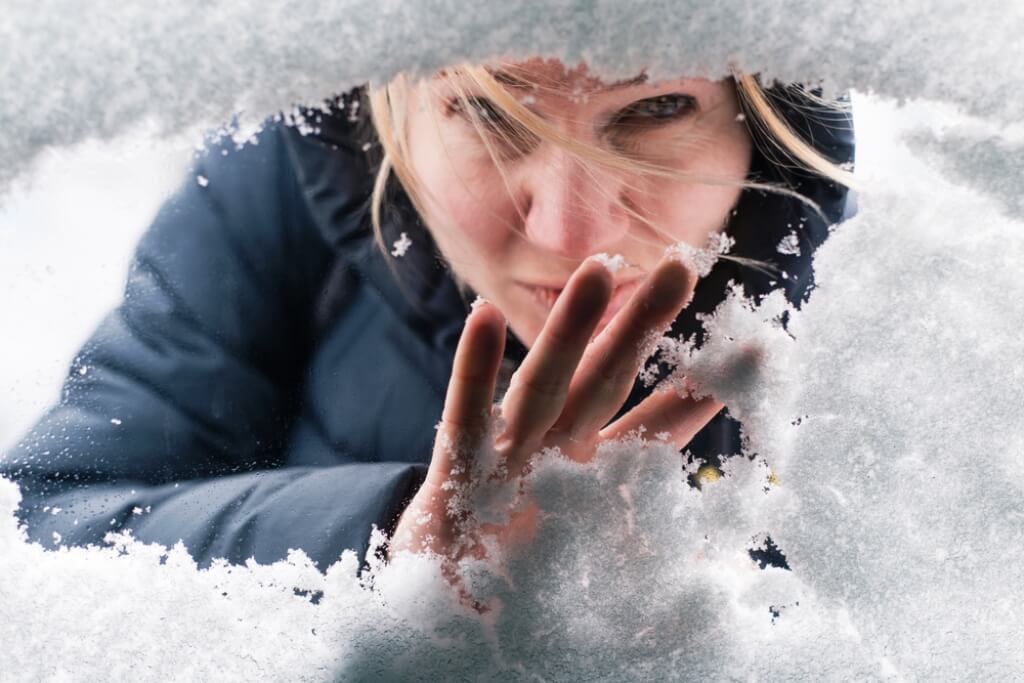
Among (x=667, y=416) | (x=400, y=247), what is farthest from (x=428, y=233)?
(x=667, y=416)

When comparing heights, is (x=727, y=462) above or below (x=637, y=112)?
below

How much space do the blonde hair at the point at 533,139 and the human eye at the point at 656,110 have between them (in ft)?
0.04

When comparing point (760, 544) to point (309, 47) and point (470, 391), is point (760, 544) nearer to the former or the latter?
point (470, 391)

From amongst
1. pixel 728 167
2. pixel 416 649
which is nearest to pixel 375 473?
pixel 416 649

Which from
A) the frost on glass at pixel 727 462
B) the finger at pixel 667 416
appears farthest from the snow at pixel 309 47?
the finger at pixel 667 416

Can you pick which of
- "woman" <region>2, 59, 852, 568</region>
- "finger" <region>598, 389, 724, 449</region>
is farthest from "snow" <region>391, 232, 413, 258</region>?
"finger" <region>598, 389, 724, 449</region>

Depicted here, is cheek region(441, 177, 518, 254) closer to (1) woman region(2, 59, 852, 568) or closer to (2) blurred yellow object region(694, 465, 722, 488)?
(1) woman region(2, 59, 852, 568)

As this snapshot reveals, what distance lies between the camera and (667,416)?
1.16 ft

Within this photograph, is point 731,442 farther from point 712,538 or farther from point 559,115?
point 559,115

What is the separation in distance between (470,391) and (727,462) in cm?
11

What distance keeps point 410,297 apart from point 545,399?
2.6 inches

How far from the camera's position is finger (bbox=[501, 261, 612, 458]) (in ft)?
1.08

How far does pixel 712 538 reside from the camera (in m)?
0.36

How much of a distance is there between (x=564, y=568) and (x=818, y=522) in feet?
0.35
